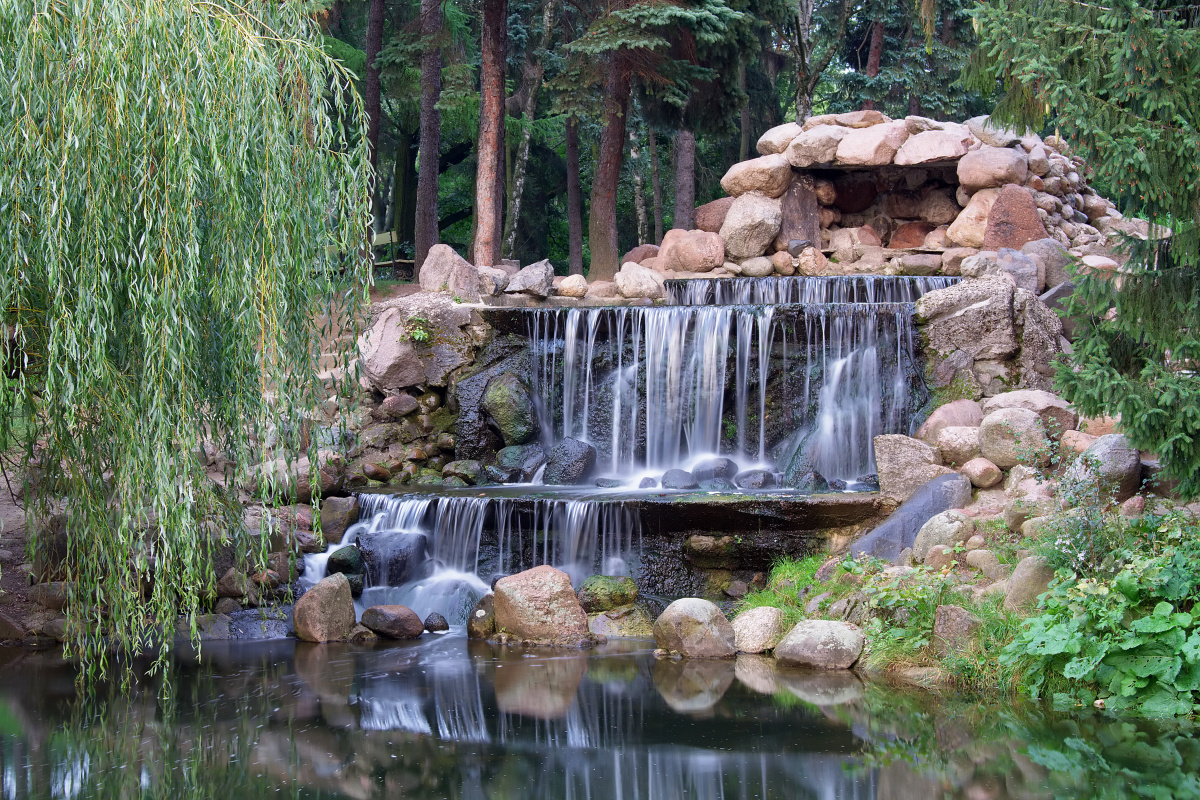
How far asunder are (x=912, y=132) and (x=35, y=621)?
14.6 meters

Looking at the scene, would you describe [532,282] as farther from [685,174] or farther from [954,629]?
[954,629]

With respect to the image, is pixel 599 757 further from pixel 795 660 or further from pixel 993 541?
pixel 993 541

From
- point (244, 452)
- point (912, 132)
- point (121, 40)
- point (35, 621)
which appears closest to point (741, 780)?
point (244, 452)

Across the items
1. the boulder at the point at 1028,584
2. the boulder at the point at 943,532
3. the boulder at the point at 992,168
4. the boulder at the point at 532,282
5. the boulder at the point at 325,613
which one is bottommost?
the boulder at the point at 325,613

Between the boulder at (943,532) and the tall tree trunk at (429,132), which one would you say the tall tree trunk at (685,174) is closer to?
the tall tree trunk at (429,132)

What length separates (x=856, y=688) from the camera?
7434mm

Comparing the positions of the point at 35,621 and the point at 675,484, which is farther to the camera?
the point at 675,484

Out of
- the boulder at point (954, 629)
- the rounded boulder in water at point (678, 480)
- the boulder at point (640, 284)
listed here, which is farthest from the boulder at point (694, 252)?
the boulder at point (954, 629)

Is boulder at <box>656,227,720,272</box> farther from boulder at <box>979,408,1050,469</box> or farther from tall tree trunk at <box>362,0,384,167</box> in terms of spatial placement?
boulder at <box>979,408,1050,469</box>

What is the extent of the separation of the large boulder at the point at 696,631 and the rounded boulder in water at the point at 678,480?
9.39ft

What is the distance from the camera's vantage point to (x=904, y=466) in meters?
9.87

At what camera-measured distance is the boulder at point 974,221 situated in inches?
639

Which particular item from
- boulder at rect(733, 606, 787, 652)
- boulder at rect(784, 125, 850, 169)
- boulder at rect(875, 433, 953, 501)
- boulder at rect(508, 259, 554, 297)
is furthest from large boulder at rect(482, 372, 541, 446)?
boulder at rect(784, 125, 850, 169)

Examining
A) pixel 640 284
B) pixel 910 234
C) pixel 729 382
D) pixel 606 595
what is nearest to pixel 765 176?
pixel 910 234
